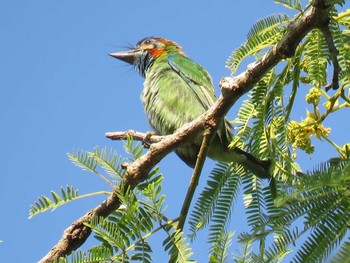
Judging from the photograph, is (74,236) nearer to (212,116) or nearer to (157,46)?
(212,116)

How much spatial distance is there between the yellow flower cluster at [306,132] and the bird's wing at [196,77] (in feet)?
4.82

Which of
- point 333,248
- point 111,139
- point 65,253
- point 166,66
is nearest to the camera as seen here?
point 333,248

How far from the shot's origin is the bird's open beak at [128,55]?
5858 mm

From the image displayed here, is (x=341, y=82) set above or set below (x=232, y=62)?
below

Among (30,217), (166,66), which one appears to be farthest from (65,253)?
(166,66)

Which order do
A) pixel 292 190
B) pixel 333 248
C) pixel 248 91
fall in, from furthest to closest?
1. pixel 248 91
2. pixel 292 190
3. pixel 333 248

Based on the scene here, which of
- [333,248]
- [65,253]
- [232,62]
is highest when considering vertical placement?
[232,62]

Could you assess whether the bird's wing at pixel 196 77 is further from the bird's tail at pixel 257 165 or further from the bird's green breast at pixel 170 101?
the bird's tail at pixel 257 165

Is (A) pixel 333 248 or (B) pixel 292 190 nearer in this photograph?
(A) pixel 333 248

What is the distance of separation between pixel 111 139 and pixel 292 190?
5.46ft

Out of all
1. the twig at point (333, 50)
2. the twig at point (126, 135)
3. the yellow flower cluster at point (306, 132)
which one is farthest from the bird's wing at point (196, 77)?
the twig at point (333, 50)

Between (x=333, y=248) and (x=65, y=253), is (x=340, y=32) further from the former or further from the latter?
(x=65, y=253)

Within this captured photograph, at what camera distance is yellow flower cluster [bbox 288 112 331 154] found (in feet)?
10.3

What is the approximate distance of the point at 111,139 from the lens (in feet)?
12.1
